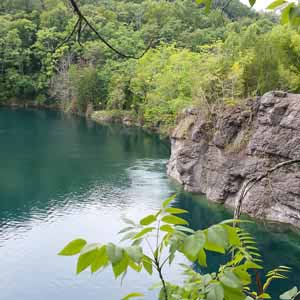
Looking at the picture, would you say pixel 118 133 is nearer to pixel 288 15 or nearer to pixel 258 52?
pixel 258 52

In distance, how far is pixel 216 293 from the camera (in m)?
1.58

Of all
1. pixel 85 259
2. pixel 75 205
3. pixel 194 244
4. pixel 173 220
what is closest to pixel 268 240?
pixel 75 205

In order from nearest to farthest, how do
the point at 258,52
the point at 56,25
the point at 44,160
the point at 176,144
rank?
the point at 258,52 → the point at 176,144 → the point at 44,160 → the point at 56,25

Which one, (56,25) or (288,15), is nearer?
(288,15)

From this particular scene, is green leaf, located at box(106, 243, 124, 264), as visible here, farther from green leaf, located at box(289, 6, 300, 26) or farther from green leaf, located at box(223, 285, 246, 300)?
green leaf, located at box(289, 6, 300, 26)

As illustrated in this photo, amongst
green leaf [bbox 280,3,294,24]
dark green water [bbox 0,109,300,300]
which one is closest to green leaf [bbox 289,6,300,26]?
green leaf [bbox 280,3,294,24]

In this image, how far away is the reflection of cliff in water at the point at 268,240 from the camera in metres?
15.2

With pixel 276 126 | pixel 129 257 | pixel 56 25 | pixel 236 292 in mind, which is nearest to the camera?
pixel 129 257

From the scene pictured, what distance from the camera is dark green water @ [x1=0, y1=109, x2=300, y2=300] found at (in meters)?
14.7

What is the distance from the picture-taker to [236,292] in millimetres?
1654

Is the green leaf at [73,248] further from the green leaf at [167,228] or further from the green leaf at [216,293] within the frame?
the green leaf at [216,293]

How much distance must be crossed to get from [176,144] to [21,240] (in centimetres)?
1142

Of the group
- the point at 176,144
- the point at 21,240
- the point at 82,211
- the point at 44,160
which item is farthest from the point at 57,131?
the point at 21,240

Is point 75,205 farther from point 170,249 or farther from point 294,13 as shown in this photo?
point 294,13
